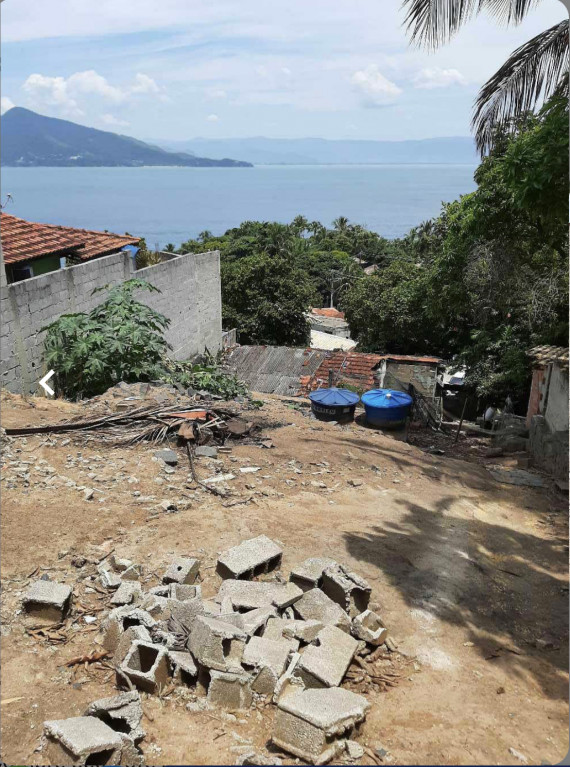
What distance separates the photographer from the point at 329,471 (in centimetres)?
677

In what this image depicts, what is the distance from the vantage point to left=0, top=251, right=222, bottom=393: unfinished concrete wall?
27.5 feet

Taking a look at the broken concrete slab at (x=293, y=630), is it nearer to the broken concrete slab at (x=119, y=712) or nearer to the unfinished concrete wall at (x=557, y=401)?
the broken concrete slab at (x=119, y=712)

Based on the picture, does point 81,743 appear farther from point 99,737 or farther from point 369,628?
point 369,628

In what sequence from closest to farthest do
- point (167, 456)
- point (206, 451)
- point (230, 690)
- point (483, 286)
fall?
point (230, 690) → point (167, 456) → point (206, 451) → point (483, 286)

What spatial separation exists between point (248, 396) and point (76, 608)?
22.9ft

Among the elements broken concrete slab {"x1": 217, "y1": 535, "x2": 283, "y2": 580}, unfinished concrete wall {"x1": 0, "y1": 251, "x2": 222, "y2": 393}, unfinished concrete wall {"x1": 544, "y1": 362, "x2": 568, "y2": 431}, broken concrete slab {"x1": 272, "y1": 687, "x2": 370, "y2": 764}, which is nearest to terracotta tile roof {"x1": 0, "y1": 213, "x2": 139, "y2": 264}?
unfinished concrete wall {"x1": 0, "y1": 251, "x2": 222, "y2": 393}

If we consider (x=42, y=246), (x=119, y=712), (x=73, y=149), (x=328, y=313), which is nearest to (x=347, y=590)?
(x=119, y=712)

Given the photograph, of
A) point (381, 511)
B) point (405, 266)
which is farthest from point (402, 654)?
point (405, 266)

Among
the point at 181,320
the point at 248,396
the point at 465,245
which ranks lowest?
the point at 248,396

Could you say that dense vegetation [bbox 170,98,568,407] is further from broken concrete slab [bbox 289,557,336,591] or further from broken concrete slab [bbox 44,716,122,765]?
broken concrete slab [bbox 44,716,122,765]

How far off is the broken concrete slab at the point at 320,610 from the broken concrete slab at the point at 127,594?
1.10 meters

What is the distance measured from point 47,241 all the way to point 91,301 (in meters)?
1.82

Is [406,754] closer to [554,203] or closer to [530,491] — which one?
[554,203]

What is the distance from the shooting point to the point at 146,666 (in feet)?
11.1
